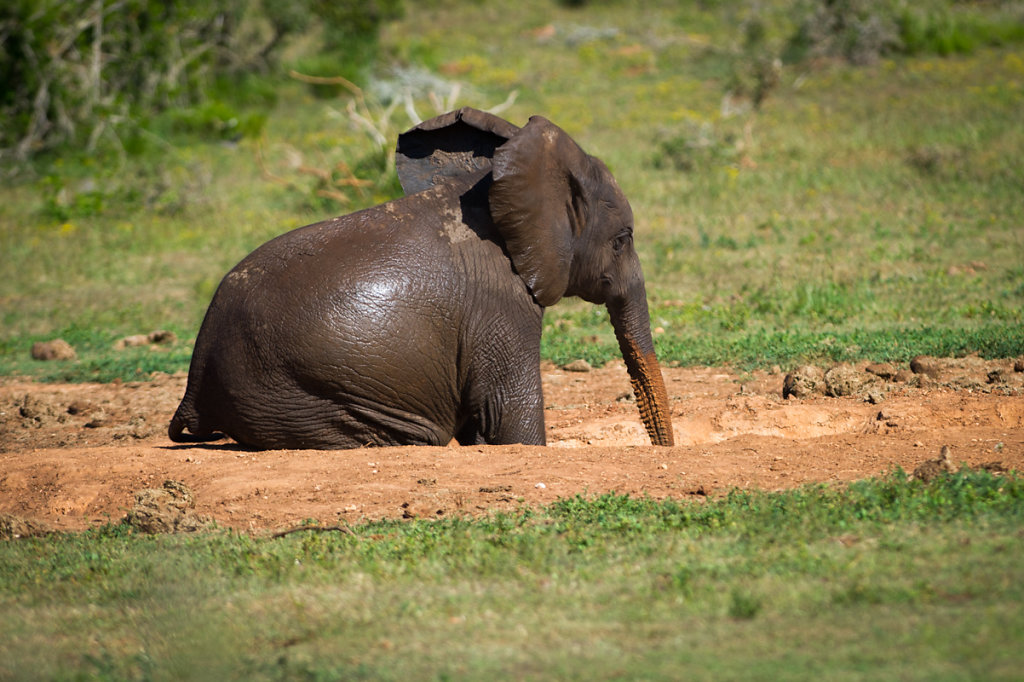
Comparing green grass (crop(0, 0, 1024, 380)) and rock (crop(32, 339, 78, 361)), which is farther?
rock (crop(32, 339, 78, 361))

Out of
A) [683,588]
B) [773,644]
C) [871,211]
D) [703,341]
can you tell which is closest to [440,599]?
[683,588]

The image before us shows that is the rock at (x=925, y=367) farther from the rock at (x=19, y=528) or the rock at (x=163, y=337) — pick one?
the rock at (x=163, y=337)

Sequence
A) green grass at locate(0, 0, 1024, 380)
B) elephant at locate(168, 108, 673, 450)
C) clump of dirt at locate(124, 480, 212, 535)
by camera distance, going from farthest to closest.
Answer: green grass at locate(0, 0, 1024, 380) < elephant at locate(168, 108, 673, 450) < clump of dirt at locate(124, 480, 212, 535)

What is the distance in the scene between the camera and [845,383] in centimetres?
836

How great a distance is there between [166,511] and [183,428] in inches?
61.0

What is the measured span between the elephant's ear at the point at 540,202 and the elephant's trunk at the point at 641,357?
65 centimetres

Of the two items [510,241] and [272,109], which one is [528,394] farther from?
[272,109]

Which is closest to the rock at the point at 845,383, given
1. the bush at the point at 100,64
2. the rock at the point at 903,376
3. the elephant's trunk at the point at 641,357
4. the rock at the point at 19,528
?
the rock at the point at 903,376

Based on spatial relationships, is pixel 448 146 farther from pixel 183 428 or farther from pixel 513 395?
pixel 183 428

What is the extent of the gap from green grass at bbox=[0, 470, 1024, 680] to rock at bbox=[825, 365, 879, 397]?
282 cm

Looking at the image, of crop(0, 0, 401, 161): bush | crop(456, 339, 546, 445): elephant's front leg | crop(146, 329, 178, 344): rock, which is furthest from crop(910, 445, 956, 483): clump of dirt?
crop(0, 0, 401, 161): bush

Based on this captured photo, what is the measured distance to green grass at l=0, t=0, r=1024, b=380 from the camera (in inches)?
430

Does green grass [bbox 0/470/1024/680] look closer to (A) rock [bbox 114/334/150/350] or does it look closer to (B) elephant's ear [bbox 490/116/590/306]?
(B) elephant's ear [bbox 490/116/590/306]

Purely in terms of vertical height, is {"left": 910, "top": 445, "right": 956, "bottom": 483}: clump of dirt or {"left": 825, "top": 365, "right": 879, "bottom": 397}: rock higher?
{"left": 910, "top": 445, "right": 956, "bottom": 483}: clump of dirt
